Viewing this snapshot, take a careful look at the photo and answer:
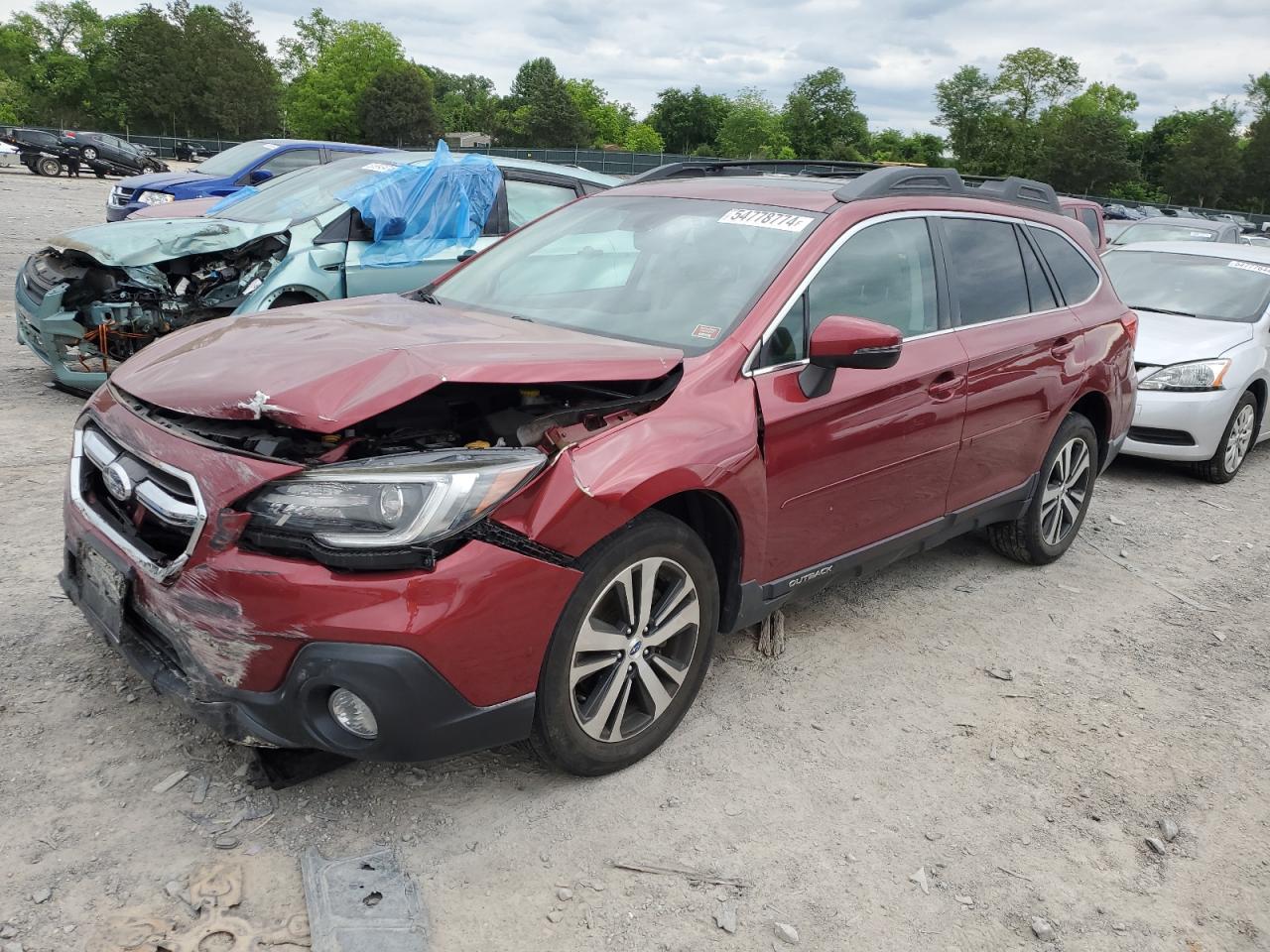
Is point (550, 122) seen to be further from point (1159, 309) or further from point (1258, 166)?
point (1159, 309)

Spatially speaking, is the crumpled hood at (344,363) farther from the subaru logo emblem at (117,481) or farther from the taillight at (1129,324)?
the taillight at (1129,324)

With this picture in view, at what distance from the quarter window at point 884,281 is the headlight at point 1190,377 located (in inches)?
151

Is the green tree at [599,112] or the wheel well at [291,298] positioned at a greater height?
the green tree at [599,112]

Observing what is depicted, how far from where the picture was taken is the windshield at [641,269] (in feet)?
11.5

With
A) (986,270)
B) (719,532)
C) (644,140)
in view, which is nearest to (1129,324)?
(986,270)

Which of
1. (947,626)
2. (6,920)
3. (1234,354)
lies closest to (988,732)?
(947,626)

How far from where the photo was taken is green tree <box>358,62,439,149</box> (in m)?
82.9

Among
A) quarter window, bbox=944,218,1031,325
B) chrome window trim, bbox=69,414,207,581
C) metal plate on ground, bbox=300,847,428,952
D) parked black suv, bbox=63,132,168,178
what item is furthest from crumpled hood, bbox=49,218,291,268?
parked black suv, bbox=63,132,168,178

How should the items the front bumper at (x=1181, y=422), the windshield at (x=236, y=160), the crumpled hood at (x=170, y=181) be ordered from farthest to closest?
the windshield at (x=236, y=160) → the crumpled hood at (x=170, y=181) → the front bumper at (x=1181, y=422)

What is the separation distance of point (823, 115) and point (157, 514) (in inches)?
4090

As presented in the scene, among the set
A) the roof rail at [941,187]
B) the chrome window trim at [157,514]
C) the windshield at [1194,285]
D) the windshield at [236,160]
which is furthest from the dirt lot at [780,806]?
the windshield at [236,160]

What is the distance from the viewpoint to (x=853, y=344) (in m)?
3.25

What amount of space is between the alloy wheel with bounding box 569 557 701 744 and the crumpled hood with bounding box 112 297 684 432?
0.62m

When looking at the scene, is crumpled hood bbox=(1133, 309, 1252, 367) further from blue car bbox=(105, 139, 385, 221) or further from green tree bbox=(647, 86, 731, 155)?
green tree bbox=(647, 86, 731, 155)
